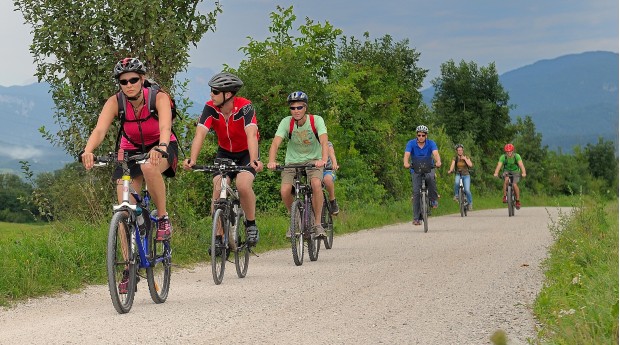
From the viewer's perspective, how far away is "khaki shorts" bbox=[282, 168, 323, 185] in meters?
12.4

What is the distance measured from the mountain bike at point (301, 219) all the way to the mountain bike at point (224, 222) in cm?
148

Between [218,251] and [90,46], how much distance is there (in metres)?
4.16

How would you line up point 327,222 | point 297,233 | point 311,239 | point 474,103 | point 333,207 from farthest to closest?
point 474,103, point 333,207, point 327,222, point 311,239, point 297,233

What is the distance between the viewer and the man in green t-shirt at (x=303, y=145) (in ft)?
39.3

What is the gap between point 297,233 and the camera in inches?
473

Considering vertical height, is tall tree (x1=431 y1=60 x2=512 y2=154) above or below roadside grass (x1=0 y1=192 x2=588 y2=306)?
above

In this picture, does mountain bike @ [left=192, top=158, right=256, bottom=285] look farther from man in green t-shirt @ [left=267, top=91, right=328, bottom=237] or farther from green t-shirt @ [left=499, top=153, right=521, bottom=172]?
green t-shirt @ [left=499, top=153, right=521, bottom=172]

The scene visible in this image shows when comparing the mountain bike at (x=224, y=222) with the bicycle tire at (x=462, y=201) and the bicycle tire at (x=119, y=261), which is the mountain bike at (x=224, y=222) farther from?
the bicycle tire at (x=462, y=201)

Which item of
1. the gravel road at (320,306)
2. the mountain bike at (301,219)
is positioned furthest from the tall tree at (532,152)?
the gravel road at (320,306)

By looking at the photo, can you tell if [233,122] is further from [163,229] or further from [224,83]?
[163,229]

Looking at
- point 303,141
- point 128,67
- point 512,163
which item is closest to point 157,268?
point 128,67

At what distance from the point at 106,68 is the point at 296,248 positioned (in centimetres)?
355

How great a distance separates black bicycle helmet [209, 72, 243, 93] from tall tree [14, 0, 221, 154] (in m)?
2.86

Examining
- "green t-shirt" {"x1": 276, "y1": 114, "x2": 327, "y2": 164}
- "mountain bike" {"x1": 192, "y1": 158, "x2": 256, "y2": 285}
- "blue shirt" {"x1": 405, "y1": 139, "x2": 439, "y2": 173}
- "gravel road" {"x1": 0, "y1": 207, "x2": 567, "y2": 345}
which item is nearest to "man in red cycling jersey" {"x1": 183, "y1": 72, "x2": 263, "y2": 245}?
"mountain bike" {"x1": 192, "y1": 158, "x2": 256, "y2": 285}
